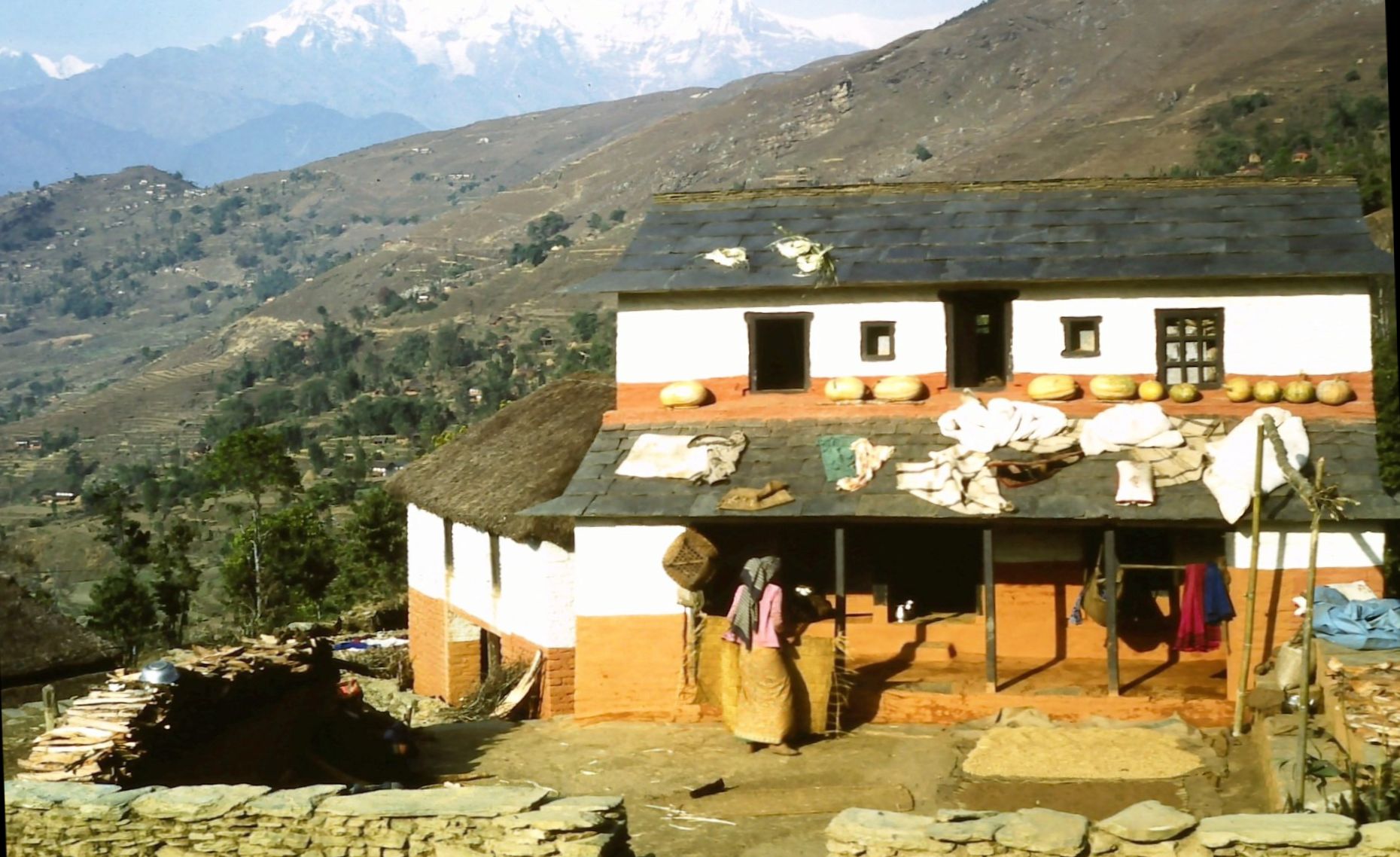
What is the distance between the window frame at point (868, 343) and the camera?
749 inches

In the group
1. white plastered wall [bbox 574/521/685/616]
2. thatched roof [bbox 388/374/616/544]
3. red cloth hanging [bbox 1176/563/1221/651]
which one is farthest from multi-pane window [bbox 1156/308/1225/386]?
thatched roof [bbox 388/374/616/544]

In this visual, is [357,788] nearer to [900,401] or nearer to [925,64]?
[900,401]

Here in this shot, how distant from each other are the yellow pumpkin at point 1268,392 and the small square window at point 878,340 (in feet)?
14.5

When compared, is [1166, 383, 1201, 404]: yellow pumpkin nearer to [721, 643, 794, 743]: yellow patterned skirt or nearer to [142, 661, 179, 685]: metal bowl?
[721, 643, 794, 743]: yellow patterned skirt

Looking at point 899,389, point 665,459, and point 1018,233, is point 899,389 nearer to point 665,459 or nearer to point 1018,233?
point 1018,233

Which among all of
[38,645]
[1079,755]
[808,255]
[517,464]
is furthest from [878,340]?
[38,645]

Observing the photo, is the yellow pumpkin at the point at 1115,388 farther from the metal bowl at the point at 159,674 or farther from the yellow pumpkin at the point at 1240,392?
the metal bowl at the point at 159,674

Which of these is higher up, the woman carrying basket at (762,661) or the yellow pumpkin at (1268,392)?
the yellow pumpkin at (1268,392)

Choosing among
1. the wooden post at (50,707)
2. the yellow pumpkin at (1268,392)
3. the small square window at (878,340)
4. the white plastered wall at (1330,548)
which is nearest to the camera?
the wooden post at (50,707)

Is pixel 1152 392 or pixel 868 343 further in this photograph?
pixel 868 343

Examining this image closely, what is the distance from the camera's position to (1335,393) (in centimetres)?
1761

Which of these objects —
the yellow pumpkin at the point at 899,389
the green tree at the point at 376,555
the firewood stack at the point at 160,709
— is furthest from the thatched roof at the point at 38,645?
the green tree at the point at 376,555

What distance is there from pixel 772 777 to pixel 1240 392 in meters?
7.53

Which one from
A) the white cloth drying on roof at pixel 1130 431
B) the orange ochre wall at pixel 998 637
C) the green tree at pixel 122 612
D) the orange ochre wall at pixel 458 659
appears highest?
the white cloth drying on roof at pixel 1130 431
